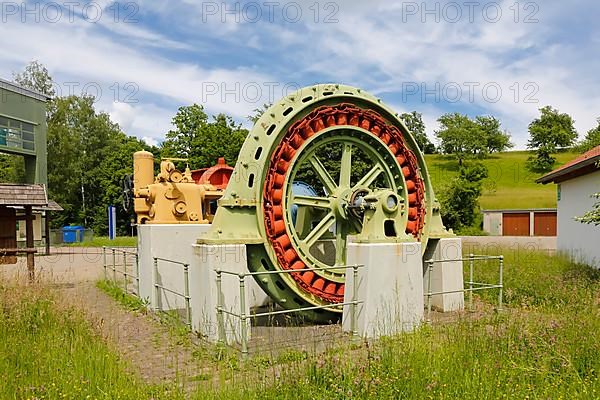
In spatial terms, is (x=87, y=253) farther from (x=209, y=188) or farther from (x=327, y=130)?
(x=327, y=130)

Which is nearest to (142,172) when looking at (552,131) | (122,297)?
(122,297)

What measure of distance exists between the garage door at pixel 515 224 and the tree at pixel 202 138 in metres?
19.2

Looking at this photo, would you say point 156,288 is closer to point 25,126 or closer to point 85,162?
point 25,126

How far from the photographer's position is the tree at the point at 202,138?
37406mm

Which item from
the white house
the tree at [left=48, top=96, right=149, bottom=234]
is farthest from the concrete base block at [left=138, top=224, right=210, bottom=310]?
the tree at [left=48, top=96, right=149, bottom=234]

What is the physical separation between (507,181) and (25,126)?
4783cm

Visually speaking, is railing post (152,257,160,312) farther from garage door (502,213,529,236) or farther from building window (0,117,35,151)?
garage door (502,213,529,236)

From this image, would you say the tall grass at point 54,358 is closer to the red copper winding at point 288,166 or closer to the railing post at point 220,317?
the railing post at point 220,317

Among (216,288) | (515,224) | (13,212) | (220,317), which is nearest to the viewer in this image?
(220,317)

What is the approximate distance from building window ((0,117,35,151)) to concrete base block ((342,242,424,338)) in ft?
75.6

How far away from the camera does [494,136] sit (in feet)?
273

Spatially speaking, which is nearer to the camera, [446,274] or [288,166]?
[288,166]

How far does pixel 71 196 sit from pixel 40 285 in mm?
38970

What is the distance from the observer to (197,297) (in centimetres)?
742
